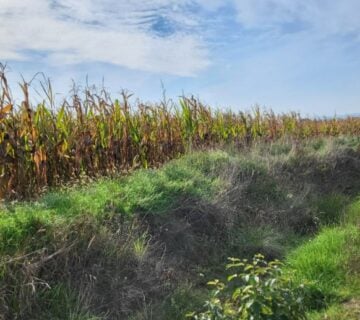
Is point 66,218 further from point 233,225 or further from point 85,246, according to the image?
point 233,225

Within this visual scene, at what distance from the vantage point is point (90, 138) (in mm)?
6953

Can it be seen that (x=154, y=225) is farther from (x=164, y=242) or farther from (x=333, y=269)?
(x=333, y=269)

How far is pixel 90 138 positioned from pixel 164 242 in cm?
242

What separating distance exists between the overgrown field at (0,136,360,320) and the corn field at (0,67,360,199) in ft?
1.97

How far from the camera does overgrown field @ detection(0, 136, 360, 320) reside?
3861 millimetres

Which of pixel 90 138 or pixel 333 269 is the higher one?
pixel 90 138

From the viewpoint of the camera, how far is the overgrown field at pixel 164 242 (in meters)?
3.86

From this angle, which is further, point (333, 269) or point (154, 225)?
point (154, 225)

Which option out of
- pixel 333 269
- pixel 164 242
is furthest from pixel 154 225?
pixel 333 269

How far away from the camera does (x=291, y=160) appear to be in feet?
32.6

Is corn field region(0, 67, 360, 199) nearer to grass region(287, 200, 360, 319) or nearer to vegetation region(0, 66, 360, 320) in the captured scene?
vegetation region(0, 66, 360, 320)

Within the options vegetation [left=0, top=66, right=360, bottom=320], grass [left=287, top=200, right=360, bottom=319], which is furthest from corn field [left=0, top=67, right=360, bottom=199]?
grass [left=287, top=200, right=360, bottom=319]

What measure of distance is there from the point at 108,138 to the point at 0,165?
98.0 inches

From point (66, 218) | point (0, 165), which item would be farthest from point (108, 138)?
Answer: point (66, 218)
